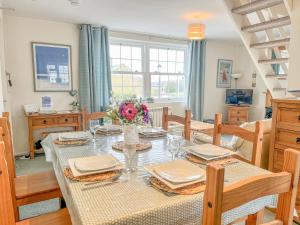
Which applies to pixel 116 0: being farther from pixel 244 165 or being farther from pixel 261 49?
pixel 244 165

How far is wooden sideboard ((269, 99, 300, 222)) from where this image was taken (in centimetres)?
179

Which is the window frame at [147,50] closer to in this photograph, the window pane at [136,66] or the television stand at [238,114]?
the window pane at [136,66]

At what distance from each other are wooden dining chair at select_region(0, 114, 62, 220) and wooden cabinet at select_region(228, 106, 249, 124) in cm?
474

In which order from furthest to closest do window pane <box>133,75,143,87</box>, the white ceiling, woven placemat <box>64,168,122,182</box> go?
window pane <box>133,75,143,87</box> → the white ceiling → woven placemat <box>64,168,122,182</box>

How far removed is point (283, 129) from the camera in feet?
6.19

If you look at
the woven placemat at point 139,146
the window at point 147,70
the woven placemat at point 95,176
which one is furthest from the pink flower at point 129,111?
the window at point 147,70

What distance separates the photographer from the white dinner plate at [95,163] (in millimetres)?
1107

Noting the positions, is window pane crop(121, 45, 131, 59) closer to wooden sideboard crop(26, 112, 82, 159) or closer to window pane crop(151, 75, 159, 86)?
window pane crop(151, 75, 159, 86)

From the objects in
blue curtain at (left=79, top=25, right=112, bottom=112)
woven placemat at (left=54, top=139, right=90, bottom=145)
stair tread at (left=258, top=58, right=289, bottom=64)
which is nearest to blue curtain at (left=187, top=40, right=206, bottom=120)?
blue curtain at (left=79, top=25, right=112, bottom=112)

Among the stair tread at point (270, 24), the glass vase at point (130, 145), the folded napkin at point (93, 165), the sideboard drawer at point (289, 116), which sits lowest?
the folded napkin at point (93, 165)

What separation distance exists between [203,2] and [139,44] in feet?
6.70

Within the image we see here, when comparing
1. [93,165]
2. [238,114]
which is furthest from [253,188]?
[238,114]

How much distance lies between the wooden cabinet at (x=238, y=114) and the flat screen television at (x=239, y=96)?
6.3 inches

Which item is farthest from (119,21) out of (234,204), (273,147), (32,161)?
(234,204)
